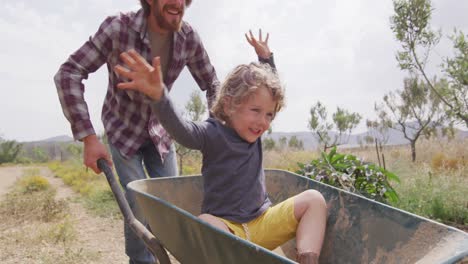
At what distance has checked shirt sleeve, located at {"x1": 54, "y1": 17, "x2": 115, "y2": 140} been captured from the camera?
7.37 ft

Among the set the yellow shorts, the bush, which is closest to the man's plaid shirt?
the yellow shorts

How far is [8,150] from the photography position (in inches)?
1167

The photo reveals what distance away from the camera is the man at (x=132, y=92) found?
2295 mm

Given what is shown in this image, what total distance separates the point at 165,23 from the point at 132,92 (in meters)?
0.41

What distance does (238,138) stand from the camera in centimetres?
209

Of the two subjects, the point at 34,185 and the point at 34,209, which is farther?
the point at 34,185

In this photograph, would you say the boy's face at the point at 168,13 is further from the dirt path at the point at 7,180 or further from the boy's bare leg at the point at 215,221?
the dirt path at the point at 7,180

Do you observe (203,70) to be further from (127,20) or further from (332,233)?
(332,233)

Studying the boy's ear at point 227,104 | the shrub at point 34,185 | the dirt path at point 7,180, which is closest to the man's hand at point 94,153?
the boy's ear at point 227,104

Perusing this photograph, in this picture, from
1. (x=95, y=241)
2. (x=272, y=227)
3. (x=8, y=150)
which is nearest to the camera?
(x=272, y=227)

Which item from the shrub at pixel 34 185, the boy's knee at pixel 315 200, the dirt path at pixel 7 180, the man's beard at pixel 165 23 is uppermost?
the man's beard at pixel 165 23

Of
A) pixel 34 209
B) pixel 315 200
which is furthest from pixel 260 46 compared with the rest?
pixel 34 209

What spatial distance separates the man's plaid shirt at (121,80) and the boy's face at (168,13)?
0.28 ft

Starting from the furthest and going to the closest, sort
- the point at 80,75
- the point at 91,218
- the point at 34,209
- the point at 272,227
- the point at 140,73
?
the point at 34,209 → the point at 91,218 → the point at 80,75 → the point at 272,227 → the point at 140,73
